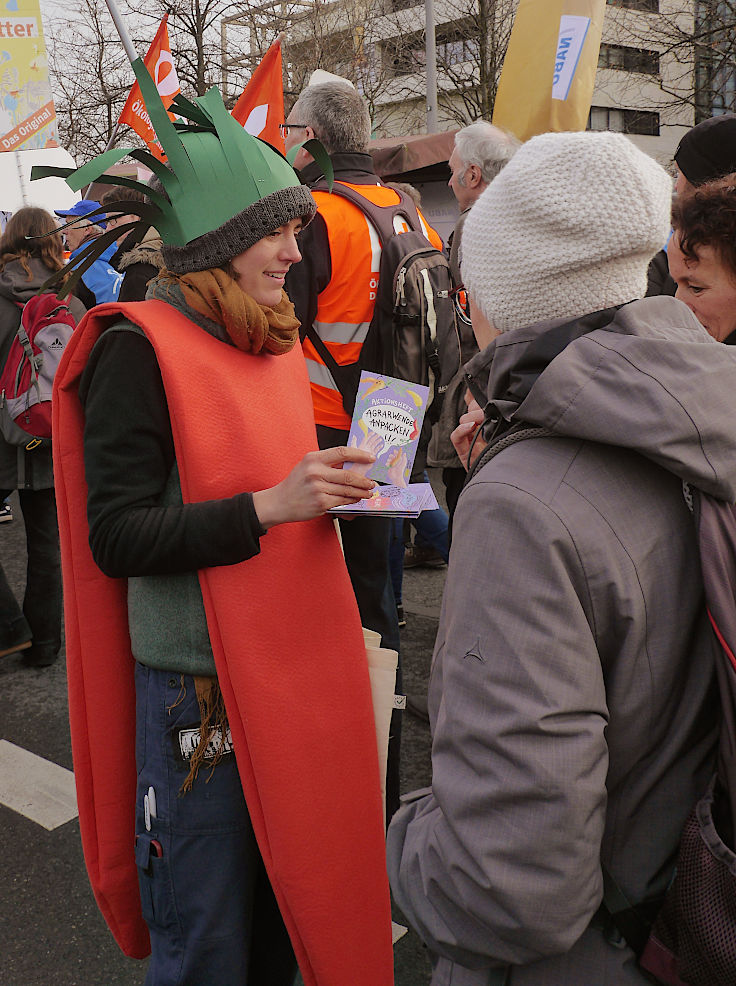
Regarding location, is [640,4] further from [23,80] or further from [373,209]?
[373,209]

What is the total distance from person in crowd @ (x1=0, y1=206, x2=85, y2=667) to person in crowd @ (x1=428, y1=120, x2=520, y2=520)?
6.52 feet

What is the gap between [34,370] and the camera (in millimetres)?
4004

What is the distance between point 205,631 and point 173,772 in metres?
0.26

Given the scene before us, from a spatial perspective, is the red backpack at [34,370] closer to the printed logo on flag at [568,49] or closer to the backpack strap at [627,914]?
the printed logo on flag at [568,49]

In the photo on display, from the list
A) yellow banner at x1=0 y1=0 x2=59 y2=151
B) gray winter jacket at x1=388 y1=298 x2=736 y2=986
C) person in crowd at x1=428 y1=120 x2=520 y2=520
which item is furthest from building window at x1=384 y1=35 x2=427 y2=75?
gray winter jacket at x1=388 y1=298 x2=736 y2=986

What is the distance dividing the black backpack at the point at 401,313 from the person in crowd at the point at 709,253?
3.12ft

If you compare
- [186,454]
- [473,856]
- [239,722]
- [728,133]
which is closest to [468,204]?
[728,133]

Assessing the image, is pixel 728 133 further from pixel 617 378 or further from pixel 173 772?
pixel 173 772

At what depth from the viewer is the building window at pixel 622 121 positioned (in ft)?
117

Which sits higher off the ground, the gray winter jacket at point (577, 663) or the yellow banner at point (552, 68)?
the yellow banner at point (552, 68)

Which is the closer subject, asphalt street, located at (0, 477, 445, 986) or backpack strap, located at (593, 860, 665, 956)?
backpack strap, located at (593, 860, 665, 956)

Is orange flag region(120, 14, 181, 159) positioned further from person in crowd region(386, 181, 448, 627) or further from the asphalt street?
the asphalt street

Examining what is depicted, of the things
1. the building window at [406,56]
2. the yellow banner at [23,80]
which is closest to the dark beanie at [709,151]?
the yellow banner at [23,80]

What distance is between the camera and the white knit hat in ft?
3.42
